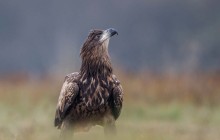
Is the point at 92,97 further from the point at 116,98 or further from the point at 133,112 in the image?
the point at 133,112

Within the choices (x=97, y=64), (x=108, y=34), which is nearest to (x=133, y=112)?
(x=108, y=34)

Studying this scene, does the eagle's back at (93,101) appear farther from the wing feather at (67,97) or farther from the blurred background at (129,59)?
the blurred background at (129,59)

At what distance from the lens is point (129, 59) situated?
4059 centimetres

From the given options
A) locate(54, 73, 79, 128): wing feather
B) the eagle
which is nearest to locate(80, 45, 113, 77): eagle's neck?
the eagle

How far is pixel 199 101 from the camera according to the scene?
21.1 meters

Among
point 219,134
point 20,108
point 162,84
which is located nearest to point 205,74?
point 162,84

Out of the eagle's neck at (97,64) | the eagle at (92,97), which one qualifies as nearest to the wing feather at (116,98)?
the eagle at (92,97)

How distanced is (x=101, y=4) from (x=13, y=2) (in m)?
3.27

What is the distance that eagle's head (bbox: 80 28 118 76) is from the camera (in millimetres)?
14266

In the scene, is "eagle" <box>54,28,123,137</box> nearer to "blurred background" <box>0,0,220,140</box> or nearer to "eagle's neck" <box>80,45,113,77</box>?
"eagle's neck" <box>80,45,113,77</box>

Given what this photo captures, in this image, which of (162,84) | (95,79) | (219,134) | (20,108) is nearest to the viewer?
(95,79)

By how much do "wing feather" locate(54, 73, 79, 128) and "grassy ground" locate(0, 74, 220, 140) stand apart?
45 centimetres

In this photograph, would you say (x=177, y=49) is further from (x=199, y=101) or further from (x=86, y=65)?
(x=86, y=65)

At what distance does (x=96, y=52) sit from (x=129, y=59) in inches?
1034
